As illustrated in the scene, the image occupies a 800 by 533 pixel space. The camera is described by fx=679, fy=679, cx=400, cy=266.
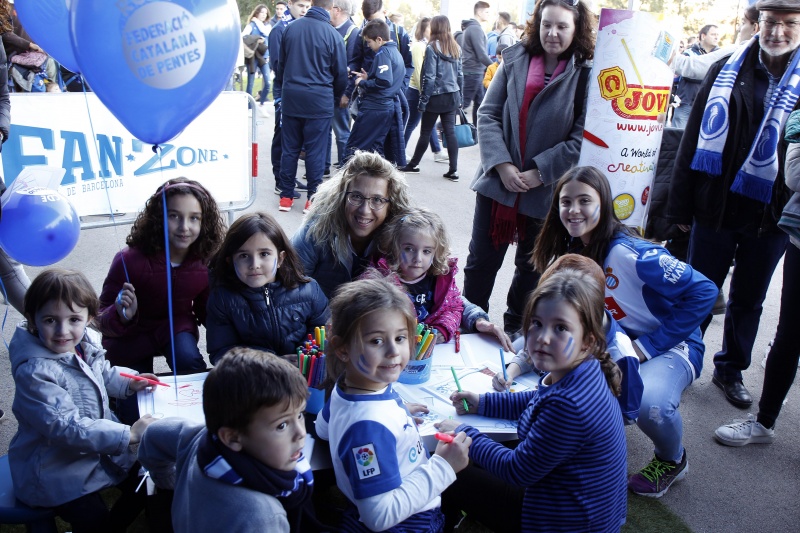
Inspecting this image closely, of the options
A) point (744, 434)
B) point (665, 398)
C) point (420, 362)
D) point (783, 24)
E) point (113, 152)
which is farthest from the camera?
point (113, 152)

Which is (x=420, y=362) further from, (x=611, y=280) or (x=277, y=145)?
(x=277, y=145)

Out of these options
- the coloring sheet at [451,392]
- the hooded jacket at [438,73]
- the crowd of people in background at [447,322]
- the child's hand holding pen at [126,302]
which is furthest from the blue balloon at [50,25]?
the hooded jacket at [438,73]

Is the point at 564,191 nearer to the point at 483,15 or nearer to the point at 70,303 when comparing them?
the point at 70,303

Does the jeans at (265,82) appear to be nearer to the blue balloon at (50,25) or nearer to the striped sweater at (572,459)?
the blue balloon at (50,25)

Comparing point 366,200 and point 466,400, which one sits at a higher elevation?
point 366,200

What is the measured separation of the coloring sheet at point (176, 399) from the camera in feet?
6.82

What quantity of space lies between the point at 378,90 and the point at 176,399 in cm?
474

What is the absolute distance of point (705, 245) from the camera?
3291mm

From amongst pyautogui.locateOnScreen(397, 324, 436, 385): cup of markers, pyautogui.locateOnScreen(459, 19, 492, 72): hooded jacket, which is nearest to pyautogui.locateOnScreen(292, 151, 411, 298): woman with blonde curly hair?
pyautogui.locateOnScreen(397, 324, 436, 385): cup of markers

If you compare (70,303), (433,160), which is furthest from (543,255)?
(433,160)

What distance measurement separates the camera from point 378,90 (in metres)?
6.39

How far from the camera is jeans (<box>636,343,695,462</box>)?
260 centimetres

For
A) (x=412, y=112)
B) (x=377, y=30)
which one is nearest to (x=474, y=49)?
(x=412, y=112)

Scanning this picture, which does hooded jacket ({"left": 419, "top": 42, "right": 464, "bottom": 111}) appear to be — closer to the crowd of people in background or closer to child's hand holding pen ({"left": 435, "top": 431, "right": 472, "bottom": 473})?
the crowd of people in background
